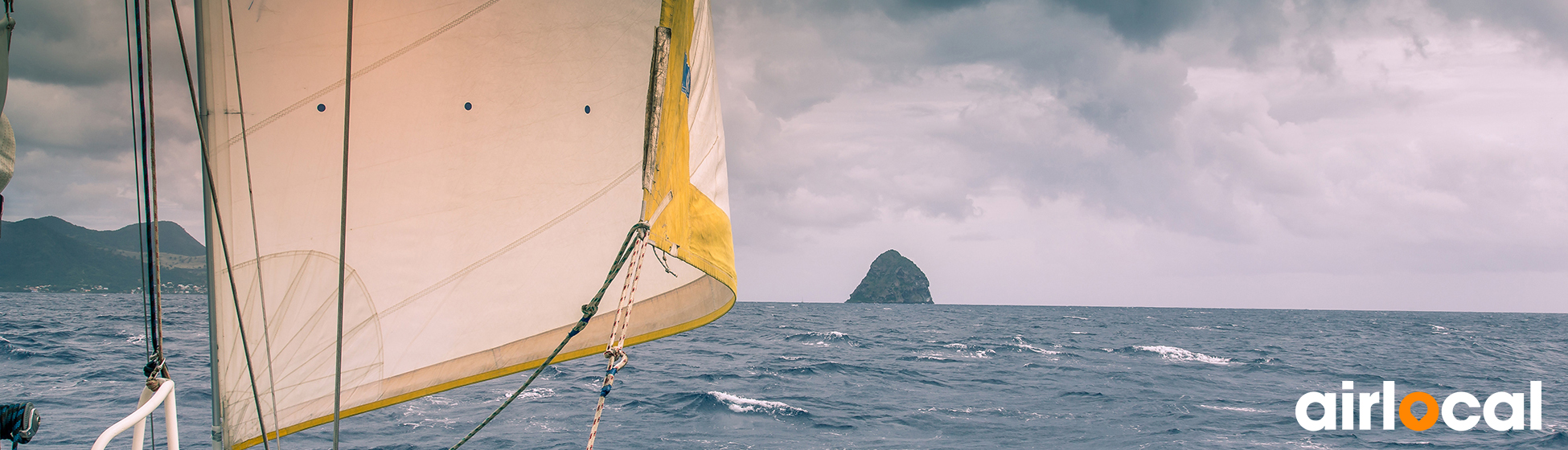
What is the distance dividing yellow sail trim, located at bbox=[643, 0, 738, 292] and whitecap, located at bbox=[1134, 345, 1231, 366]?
34.9 meters

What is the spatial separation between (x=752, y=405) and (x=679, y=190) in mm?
15900

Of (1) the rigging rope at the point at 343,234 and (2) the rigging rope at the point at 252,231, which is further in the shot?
(2) the rigging rope at the point at 252,231

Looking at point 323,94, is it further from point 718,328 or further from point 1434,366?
point 718,328

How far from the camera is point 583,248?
370 cm

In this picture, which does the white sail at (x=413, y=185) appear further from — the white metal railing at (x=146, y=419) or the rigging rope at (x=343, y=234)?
the white metal railing at (x=146, y=419)

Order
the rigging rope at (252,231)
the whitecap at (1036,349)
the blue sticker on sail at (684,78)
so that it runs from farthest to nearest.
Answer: the whitecap at (1036,349), the rigging rope at (252,231), the blue sticker on sail at (684,78)

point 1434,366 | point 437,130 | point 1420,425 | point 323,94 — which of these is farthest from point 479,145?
point 1434,366

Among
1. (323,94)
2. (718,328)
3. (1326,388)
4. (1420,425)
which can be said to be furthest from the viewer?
(718,328)

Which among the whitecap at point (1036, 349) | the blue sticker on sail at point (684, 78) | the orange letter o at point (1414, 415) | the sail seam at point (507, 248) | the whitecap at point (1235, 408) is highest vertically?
the blue sticker on sail at point (684, 78)

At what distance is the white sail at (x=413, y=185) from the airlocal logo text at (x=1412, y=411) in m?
18.2

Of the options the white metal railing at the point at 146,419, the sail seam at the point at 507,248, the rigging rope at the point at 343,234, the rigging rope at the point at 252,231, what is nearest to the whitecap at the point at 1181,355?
the sail seam at the point at 507,248

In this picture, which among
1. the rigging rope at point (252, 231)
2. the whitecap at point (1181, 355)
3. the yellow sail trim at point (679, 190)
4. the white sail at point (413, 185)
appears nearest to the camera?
the yellow sail trim at point (679, 190)

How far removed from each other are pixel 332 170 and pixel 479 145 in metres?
0.66

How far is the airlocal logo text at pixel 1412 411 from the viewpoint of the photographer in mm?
17270
